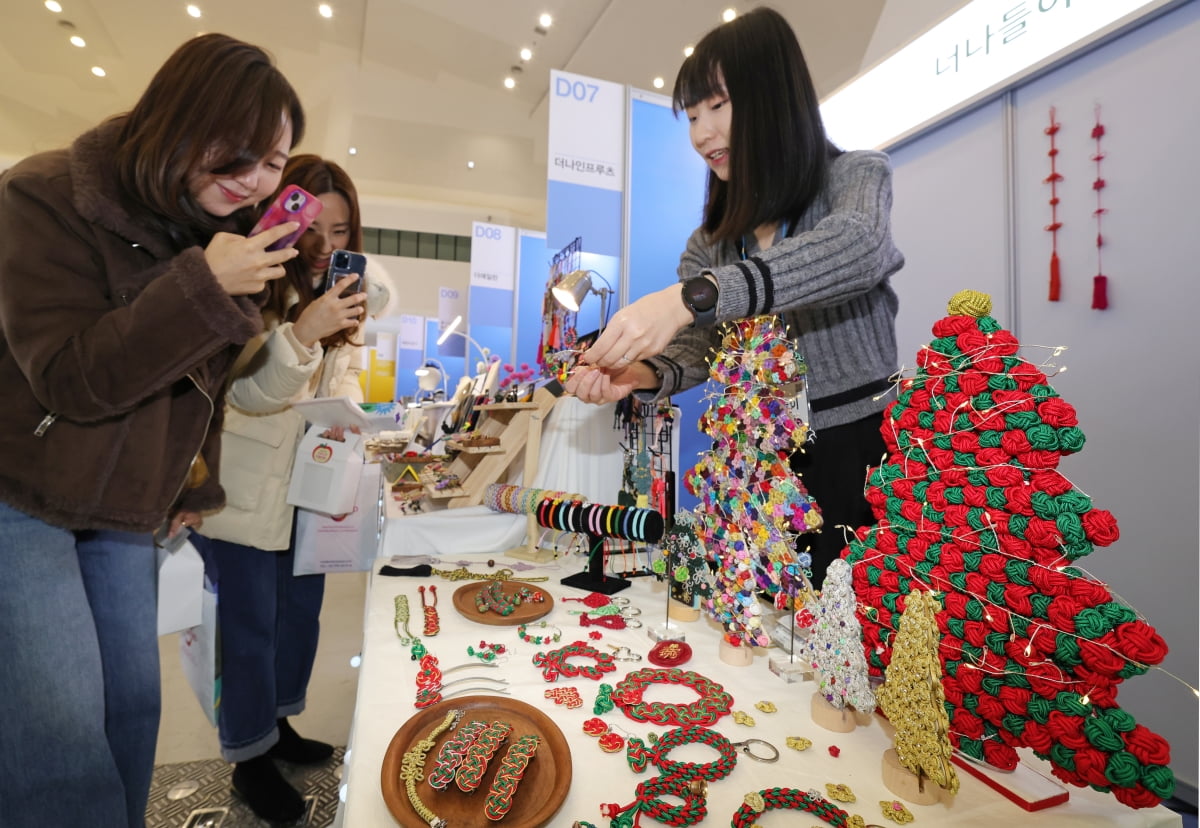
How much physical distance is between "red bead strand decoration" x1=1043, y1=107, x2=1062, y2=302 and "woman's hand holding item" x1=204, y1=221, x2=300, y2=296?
6.80ft

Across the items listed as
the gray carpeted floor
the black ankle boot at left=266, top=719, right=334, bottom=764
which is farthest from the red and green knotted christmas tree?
the black ankle boot at left=266, top=719, right=334, bottom=764

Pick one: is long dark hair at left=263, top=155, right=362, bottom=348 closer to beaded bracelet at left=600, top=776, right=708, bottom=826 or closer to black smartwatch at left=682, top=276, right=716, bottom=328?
black smartwatch at left=682, top=276, right=716, bottom=328

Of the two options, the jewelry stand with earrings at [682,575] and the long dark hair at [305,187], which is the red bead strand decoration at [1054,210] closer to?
the jewelry stand with earrings at [682,575]

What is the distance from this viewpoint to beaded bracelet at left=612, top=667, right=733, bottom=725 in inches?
27.9

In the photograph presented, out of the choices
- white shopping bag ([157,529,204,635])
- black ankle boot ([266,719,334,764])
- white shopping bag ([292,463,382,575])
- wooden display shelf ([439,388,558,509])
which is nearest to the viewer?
white shopping bag ([157,529,204,635])

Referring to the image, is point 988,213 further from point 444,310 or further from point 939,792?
point 444,310

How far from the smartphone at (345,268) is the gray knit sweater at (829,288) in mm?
862

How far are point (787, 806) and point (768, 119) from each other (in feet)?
3.16

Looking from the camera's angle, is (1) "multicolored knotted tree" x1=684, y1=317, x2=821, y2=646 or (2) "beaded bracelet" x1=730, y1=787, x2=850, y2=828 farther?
(1) "multicolored knotted tree" x1=684, y1=317, x2=821, y2=646

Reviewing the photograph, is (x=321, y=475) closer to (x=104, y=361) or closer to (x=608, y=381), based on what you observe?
(x=104, y=361)

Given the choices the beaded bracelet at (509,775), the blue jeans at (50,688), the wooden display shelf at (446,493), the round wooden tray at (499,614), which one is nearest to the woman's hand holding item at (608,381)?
the round wooden tray at (499,614)

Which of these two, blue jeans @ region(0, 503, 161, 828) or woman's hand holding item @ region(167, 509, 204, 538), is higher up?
woman's hand holding item @ region(167, 509, 204, 538)

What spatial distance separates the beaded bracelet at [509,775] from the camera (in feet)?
1.75

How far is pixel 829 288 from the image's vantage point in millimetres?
786
